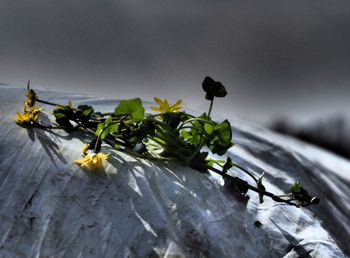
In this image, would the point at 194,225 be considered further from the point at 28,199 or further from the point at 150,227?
the point at 28,199

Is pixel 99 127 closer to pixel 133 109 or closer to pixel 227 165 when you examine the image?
pixel 133 109

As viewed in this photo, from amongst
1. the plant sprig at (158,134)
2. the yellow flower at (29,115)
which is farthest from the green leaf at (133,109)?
the yellow flower at (29,115)

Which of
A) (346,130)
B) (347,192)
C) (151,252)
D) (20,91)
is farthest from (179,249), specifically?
(346,130)

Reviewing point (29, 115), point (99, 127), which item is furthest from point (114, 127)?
point (29, 115)

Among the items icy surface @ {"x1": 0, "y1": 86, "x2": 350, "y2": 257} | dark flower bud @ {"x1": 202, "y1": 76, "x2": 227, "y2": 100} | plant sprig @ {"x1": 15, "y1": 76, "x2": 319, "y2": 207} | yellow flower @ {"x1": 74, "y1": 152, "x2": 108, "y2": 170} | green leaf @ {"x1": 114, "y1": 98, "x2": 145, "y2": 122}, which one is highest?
dark flower bud @ {"x1": 202, "y1": 76, "x2": 227, "y2": 100}

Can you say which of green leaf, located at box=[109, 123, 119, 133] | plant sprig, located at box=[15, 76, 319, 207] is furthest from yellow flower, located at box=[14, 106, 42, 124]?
green leaf, located at box=[109, 123, 119, 133]

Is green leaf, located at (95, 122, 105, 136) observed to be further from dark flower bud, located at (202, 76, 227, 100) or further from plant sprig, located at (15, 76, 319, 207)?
dark flower bud, located at (202, 76, 227, 100)
